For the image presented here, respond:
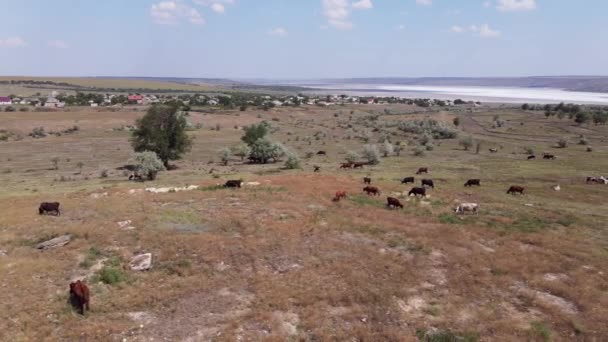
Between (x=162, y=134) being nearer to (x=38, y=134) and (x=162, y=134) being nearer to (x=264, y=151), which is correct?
(x=264, y=151)

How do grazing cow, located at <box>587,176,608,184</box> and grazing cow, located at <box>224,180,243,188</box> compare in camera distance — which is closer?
grazing cow, located at <box>224,180,243,188</box>

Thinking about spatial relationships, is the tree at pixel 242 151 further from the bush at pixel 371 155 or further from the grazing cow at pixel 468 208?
the grazing cow at pixel 468 208

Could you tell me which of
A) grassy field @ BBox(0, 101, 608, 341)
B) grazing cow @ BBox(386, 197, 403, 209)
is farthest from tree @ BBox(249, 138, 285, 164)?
grazing cow @ BBox(386, 197, 403, 209)

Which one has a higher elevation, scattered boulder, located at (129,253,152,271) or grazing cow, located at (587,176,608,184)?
scattered boulder, located at (129,253,152,271)

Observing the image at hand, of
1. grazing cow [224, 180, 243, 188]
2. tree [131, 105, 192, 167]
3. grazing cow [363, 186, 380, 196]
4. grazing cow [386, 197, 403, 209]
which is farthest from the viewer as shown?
tree [131, 105, 192, 167]

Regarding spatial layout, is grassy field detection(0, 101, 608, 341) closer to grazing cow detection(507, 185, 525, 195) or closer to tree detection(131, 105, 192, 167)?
grazing cow detection(507, 185, 525, 195)

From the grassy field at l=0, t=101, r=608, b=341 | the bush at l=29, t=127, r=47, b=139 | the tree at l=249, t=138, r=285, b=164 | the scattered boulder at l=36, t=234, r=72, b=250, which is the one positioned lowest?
the bush at l=29, t=127, r=47, b=139

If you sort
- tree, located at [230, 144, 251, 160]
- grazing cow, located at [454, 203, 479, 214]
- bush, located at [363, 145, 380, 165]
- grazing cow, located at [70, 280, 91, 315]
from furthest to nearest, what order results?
1. tree, located at [230, 144, 251, 160]
2. bush, located at [363, 145, 380, 165]
3. grazing cow, located at [454, 203, 479, 214]
4. grazing cow, located at [70, 280, 91, 315]
